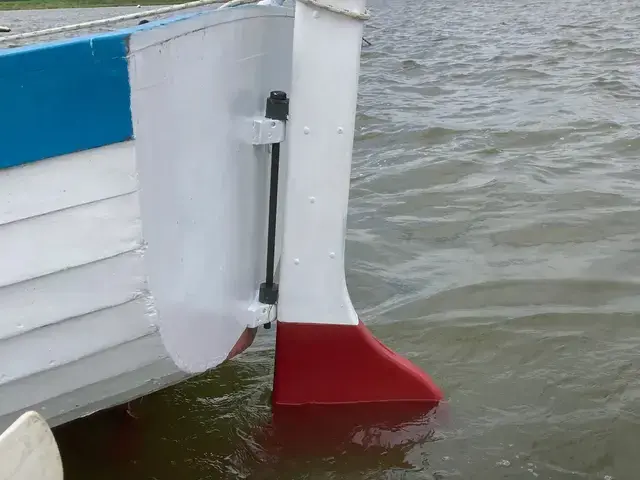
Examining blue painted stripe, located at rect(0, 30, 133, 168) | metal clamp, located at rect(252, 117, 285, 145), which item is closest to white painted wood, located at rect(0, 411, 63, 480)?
blue painted stripe, located at rect(0, 30, 133, 168)

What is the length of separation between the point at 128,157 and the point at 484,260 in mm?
3418

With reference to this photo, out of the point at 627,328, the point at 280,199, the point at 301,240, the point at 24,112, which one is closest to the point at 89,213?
the point at 24,112

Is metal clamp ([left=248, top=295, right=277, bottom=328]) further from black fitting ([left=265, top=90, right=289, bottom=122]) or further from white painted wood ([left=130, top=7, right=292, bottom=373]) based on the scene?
black fitting ([left=265, top=90, right=289, bottom=122])

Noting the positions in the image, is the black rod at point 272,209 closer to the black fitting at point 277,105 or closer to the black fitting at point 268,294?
the black fitting at point 268,294

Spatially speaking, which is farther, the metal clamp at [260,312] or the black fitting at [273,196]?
the metal clamp at [260,312]

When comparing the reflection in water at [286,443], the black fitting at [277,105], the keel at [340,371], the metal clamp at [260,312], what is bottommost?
the reflection in water at [286,443]

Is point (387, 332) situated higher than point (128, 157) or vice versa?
point (128, 157)

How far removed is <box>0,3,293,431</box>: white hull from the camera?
2.00 meters

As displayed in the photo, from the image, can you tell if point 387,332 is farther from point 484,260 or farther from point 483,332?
point 484,260

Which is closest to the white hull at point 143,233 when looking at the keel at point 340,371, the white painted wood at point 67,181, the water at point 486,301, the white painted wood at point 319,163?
the white painted wood at point 67,181

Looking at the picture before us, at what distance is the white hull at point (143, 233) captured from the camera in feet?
6.56

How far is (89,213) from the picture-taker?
2041 mm

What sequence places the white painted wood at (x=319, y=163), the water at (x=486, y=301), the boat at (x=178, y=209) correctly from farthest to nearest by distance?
1. the water at (x=486, y=301)
2. the white painted wood at (x=319, y=163)
3. the boat at (x=178, y=209)

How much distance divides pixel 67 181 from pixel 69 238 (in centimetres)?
17
